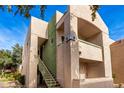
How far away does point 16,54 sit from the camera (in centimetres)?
1973

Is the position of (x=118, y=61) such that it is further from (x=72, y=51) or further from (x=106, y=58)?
(x=72, y=51)

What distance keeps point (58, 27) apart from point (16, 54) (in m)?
13.7

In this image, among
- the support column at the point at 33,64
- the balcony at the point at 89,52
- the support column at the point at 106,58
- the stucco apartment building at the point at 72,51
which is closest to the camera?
the stucco apartment building at the point at 72,51

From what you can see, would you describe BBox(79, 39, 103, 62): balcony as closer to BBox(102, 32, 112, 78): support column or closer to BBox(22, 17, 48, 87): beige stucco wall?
BBox(102, 32, 112, 78): support column

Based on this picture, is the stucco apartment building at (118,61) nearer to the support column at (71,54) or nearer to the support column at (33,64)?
the support column at (71,54)

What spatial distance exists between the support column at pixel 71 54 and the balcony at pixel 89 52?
680 mm

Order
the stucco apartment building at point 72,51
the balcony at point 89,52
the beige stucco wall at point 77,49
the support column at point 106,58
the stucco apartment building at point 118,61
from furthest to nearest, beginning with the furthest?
the stucco apartment building at point 118,61, the support column at point 106,58, the balcony at point 89,52, the stucco apartment building at point 72,51, the beige stucco wall at point 77,49

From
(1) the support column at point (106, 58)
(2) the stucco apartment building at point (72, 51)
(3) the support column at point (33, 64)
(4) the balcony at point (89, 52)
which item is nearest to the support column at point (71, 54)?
(2) the stucco apartment building at point (72, 51)

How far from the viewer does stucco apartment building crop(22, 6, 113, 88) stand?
20.5 ft

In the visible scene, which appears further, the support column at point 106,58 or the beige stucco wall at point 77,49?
the support column at point 106,58

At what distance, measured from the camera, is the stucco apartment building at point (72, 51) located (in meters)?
6.26
